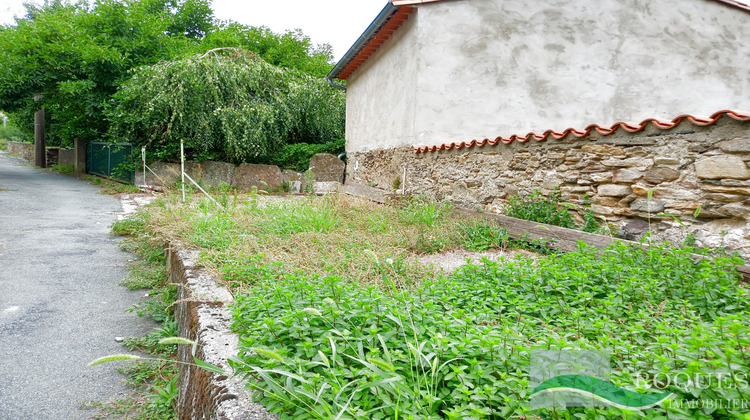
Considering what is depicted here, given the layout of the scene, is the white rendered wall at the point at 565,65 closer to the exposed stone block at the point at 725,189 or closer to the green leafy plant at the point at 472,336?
the exposed stone block at the point at 725,189

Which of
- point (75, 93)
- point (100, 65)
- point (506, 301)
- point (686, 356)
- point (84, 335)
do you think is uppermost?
point (100, 65)

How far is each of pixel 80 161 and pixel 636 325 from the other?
790 inches

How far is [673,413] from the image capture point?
4.34 feet

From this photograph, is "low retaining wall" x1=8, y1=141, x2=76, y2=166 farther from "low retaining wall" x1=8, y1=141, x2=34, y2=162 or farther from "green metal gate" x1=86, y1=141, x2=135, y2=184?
"green metal gate" x1=86, y1=141, x2=135, y2=184

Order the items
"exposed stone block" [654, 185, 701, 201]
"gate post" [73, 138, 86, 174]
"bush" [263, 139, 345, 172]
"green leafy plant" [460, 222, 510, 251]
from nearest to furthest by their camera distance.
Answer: "exposed stone block" [654, 185, 701, 201]
"green leafy plant" [460, 222, 510, 251]
"bush" [263, 139, 345, 172]
"gate post" [73, 138, 86, 174]

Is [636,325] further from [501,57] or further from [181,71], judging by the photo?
[181,71]

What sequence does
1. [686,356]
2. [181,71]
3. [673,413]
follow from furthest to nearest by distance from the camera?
[181,71] → [686,356] → [673,413]

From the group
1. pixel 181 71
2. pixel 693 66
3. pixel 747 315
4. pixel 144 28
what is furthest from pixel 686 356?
pixel 144 28

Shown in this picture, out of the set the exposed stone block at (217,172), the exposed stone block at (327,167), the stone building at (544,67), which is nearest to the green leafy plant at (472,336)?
the stone building at (544,67)

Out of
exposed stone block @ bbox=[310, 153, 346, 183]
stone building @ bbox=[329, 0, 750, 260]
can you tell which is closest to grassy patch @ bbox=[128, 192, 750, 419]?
stone building @ bbox=[329, 0, 750, 260]

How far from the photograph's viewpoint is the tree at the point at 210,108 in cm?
1235

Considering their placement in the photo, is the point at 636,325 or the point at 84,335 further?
the point at 84,335

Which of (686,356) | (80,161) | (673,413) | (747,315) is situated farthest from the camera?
(80,161)

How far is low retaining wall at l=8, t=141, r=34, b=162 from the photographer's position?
1093 inches
